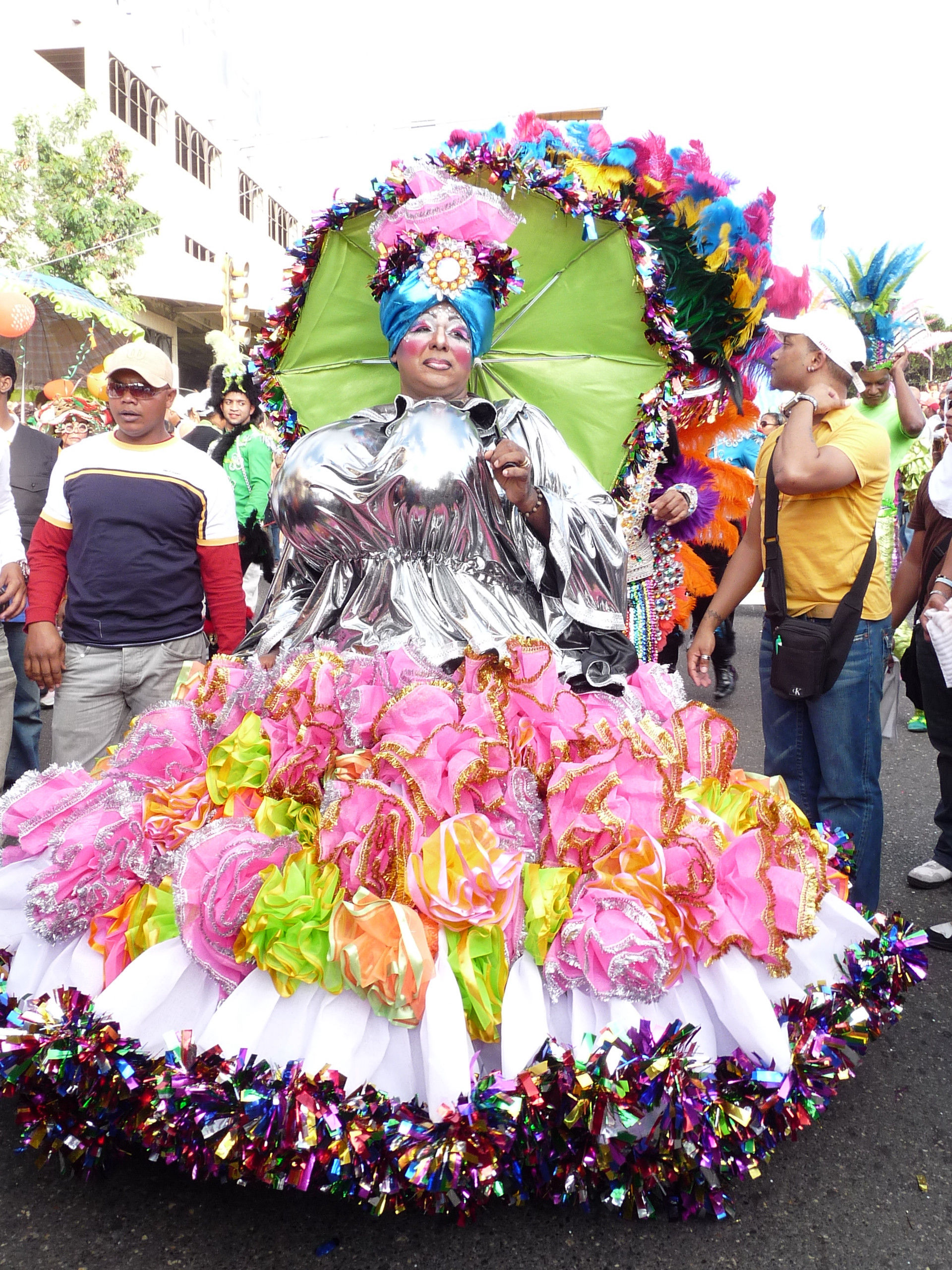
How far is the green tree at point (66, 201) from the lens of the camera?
19.1 meters

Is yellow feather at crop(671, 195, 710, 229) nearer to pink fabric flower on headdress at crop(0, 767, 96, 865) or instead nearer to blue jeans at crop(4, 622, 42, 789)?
pink fabric flower on headdress at crop(0, 767, 96, 865)

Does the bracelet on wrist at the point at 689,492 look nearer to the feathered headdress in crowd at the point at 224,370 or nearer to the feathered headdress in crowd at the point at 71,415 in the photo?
the feathered headdress in crowd at the point at 224,370

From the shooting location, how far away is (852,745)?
109 inches

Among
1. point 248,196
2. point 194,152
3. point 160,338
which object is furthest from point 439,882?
point 248,196

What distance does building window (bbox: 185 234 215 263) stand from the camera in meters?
27.5

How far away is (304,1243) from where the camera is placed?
1734 millimetres

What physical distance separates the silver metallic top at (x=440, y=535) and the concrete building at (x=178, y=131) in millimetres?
18705

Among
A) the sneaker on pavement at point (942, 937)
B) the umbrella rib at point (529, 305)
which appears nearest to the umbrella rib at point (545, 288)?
the umbrella rib at point (529, 305)

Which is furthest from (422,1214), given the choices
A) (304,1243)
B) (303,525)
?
(303,525)

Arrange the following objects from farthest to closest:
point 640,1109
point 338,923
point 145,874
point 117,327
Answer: point 117,327, point 145,874, point 338,923, point 640,1109

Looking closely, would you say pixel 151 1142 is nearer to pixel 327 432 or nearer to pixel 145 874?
pixel 145 874

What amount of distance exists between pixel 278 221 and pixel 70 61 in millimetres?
11885

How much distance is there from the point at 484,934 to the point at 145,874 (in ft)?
2.50

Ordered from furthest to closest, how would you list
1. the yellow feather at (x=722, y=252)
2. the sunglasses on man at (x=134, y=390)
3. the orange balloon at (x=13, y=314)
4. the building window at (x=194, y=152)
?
the building window at (x=194, y=152), the orange balloon at (x=13, y=314), the sunglasses on man at (x=134, y=390), the yellow feather at (x=722, y=252)
